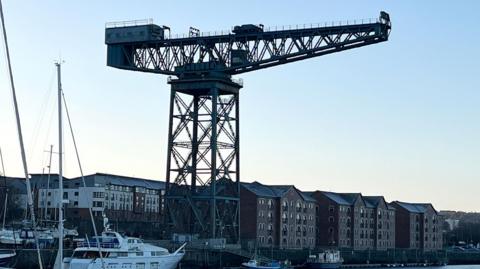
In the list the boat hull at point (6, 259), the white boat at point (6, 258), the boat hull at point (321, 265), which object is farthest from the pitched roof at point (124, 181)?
the boat hull at point (6, 259)

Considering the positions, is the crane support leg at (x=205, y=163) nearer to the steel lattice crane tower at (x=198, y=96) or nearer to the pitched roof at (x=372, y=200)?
the steel lattice crane tower at (x=198, y=96)

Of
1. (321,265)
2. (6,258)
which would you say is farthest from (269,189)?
(6,258)

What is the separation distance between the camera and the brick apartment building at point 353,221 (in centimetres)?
12344

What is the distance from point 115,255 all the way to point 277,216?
5437 cm

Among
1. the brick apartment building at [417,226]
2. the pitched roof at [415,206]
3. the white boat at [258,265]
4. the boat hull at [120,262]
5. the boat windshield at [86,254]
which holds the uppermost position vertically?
the pitched roof at [415,206]

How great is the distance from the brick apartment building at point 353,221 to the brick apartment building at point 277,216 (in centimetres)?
280

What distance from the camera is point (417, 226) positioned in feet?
484

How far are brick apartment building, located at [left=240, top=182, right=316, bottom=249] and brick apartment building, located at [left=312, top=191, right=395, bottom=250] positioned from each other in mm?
2797

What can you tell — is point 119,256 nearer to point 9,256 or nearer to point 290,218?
point 9,256

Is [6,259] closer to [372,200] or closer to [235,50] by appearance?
[235,50]

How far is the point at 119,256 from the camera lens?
5834cm

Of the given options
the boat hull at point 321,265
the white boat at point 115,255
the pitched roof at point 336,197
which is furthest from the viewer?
the pitched roof at point 336,197

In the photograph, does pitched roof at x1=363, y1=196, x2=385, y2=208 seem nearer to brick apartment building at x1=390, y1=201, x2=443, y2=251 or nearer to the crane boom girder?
brick apartment building at x1=390, y1=201, x2=443, y2=251

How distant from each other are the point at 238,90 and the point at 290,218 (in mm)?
39627
